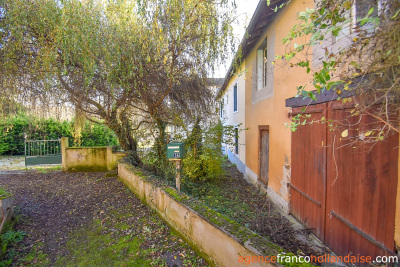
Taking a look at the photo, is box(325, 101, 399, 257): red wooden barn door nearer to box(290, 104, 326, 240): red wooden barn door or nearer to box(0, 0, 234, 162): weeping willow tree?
box(290, 104, 326, 240): red wooden barn door

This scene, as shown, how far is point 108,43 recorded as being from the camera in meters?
4.61

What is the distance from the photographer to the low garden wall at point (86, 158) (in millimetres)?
8297

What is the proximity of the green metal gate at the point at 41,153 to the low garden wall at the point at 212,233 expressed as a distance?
843 centimetres

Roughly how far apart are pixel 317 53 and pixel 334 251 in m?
3.26

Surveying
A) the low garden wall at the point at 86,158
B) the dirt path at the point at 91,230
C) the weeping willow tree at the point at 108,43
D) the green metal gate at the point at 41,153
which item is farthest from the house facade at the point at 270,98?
the green metal gate at the point at 41,153

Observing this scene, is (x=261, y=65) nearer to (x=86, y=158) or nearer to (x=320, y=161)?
(x=320, y=161)

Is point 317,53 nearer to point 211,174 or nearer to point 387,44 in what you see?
point 387,44

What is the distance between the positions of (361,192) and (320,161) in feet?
3.02

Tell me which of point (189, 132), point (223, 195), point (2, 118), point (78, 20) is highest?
point (78, 20)

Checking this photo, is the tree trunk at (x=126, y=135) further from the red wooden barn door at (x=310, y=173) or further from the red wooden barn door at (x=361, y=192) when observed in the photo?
the red wooden barn door at (x=361, y=192)

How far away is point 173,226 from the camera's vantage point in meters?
3.82

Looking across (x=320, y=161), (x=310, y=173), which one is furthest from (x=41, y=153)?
(x=320, y=161)

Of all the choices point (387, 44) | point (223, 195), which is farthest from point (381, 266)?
point (223, 195)

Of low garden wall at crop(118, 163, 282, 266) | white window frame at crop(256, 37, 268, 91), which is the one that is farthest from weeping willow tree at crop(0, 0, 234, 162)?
low garden wall at crop(118, 163, 282, 266)
